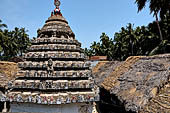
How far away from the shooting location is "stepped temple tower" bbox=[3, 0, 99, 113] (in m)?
5.76

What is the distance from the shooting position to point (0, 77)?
42.8ft

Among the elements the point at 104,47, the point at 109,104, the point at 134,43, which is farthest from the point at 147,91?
the point at 104,47

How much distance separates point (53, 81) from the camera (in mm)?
6012

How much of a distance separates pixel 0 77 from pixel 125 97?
10.7m

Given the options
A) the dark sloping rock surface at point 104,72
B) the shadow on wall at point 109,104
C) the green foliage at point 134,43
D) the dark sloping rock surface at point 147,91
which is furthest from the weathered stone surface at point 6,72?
the green foliage at point 134,43

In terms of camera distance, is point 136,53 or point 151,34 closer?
point 151,34

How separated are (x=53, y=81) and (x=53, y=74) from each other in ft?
0.88

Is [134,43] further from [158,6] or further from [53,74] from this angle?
[53,74]

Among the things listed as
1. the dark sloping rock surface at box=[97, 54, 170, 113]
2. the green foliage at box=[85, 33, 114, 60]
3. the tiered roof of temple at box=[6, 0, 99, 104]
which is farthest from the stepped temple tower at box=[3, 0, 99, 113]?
the green foliage at box=[85, 33, 114, 60]

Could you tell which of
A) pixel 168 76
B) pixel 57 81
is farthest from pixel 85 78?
pixel 168 76

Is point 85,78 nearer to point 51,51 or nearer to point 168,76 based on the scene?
point 51,51

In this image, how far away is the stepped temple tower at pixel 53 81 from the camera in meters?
5.76

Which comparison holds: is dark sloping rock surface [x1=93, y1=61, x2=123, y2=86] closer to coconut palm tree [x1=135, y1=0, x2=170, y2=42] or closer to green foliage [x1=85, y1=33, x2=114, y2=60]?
coconut palm tree [x1=135, y1=0, x2=170, y2=42]

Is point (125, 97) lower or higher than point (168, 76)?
lower
